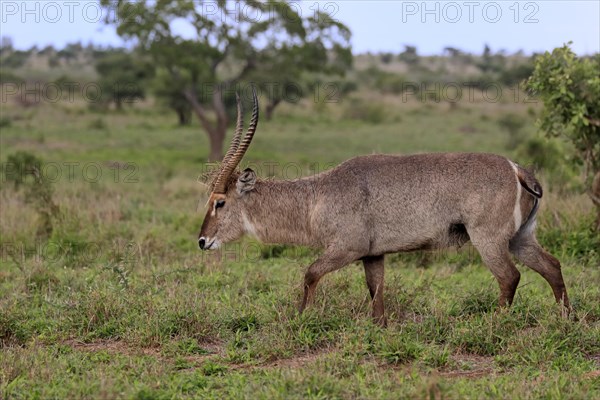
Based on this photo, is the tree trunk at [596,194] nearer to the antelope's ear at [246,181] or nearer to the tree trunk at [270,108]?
the antelope's ear at [246,181]

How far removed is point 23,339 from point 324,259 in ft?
7.70

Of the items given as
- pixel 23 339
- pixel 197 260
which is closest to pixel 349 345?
pixel 23 339

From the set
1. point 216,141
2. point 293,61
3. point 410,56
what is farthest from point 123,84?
point 410,56

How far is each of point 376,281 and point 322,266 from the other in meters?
0.55

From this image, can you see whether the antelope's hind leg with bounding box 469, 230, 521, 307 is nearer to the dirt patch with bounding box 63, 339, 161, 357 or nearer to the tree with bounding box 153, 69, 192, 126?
the dirt patch with bounding box 63, 339, 161, 357

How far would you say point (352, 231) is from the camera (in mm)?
5906

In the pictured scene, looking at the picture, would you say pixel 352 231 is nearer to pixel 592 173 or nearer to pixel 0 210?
pixel 592 173

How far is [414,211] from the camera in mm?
5934

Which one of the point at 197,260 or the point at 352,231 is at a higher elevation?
the point at 352,231

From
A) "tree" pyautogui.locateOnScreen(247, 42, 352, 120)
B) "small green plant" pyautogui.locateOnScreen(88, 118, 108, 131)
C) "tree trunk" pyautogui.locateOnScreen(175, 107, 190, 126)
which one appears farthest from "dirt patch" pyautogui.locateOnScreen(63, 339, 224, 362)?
"tree trunk" pyautogui.locateOnScreen(175, 107, 190, 126)

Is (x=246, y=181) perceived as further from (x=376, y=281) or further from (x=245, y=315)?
(x=376, y=281)

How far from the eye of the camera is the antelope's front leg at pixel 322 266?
19.2 ft

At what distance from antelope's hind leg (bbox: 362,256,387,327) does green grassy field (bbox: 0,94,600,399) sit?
102 mm

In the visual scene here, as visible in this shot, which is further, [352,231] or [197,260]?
[197,260]
